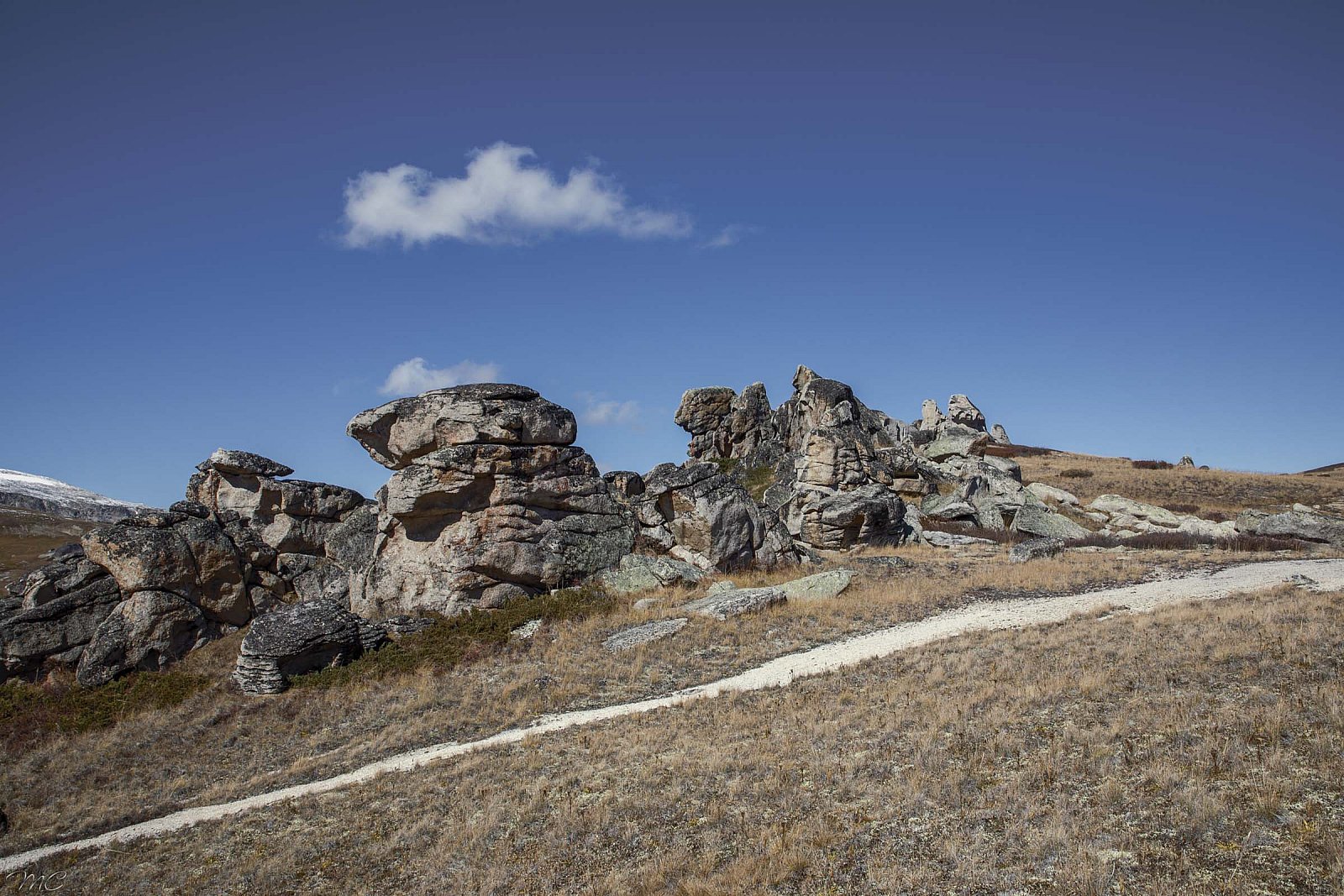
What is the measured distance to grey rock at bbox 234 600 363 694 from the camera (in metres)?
22.2

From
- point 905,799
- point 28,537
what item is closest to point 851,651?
point 905,799

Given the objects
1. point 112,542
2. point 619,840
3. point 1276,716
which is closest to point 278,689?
point 112,542

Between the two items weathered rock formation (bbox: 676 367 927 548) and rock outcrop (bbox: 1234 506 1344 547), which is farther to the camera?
weathered rock formation (bbox: 676 367 927 548)

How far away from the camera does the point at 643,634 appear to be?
23.1 m

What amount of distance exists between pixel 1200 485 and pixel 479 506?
66.3 metres

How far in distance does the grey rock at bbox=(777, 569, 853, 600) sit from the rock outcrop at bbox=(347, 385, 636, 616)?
24.3ft

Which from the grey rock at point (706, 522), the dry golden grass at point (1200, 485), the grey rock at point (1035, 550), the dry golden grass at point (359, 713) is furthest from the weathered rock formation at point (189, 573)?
the dry golden grass at point (1200, 485)

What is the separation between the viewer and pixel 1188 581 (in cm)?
2480

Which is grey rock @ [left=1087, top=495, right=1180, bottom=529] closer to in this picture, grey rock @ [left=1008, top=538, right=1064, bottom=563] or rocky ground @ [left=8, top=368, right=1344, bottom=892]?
rocky ground @ [left=8, top=368, right=1344, bottom=892]

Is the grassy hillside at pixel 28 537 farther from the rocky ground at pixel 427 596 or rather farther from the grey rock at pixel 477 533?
the grey rock at pixel 477 533

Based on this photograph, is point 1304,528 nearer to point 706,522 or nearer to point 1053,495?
point 1053,495

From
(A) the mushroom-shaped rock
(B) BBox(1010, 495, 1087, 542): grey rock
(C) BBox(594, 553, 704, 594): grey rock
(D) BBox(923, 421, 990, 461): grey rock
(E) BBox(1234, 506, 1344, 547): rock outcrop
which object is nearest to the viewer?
(C) BBox(594, 553, 704, 594): grey rock

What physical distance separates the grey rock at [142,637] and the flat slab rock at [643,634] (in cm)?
1667

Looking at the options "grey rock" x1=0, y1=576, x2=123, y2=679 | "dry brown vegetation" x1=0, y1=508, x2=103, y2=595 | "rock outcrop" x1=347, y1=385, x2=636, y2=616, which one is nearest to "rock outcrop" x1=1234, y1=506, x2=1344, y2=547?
"rock outcrop" x1=347, y1=385, x2=636, y2=616
